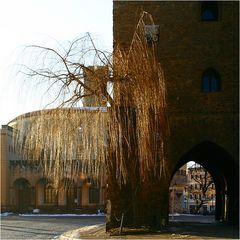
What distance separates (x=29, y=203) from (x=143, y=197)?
31.9m

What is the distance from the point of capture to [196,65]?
20.8m

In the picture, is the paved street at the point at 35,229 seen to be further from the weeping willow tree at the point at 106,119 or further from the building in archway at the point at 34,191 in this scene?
the building in archway at the point at 34,191

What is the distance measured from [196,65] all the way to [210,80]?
A: 82cm

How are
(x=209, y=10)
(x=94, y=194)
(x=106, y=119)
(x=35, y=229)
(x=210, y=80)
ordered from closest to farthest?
1. (x=106, y=119)
2. (x=210, y=80)
3. (x=209, y=10)
4. (x=35, y=229)
5. (x=94, y=194)

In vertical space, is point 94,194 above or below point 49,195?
above

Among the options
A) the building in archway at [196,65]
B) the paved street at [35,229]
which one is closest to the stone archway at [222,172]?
the building in archway at [196,65]

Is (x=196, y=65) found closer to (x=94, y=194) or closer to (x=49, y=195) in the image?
(x=94, y=194)

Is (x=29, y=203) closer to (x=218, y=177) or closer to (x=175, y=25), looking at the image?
(x=218, y=177)

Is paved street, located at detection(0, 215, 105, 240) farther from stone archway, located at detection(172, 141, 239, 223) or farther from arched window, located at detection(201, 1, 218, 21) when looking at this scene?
arched window, located at detection(201, 1, 218, 21)

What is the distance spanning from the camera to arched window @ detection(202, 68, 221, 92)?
68.4 ft

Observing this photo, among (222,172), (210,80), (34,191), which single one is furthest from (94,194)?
(210,80)

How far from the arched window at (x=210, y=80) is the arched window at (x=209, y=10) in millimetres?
2150

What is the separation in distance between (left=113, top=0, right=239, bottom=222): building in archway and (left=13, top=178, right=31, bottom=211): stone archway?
102 ft

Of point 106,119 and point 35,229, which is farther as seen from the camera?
point 35,229
